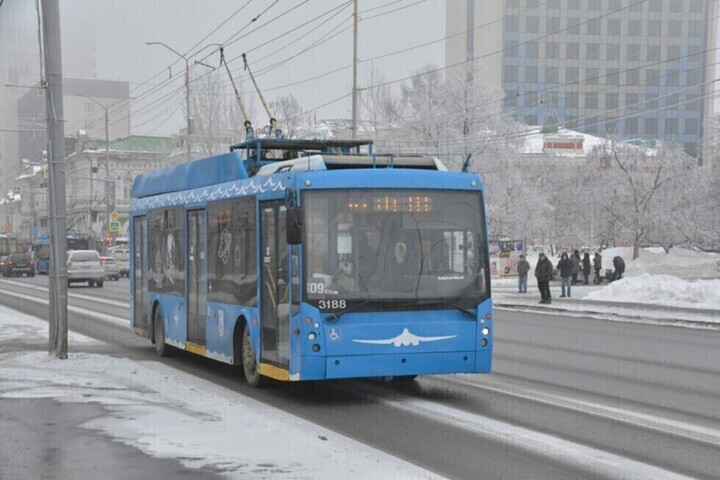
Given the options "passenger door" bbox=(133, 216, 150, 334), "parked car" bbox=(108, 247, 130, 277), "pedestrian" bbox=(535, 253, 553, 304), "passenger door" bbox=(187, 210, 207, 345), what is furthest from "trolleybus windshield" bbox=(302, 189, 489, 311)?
"parked car" bbox=(108, 247, 130, 277)

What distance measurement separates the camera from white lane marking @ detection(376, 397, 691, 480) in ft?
25.7

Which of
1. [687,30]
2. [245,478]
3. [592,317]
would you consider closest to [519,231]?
[592,317]

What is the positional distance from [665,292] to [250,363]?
70.6ft

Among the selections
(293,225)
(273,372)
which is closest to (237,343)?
(273,372)

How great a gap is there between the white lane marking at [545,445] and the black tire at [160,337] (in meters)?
6.21

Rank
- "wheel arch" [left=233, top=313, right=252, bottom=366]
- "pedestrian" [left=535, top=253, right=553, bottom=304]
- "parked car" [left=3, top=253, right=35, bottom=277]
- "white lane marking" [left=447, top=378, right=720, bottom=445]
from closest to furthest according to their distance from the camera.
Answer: "white lane marking" [left=447, top=378, right=720, bottom=445]
"wheel arch" [left=233, top=313, right=252, bottom=366]
"pedestrian" [left=535, top=253, right=553, bottom=304]
"parked car" [left=3, top=253, right=35, bottom=277]

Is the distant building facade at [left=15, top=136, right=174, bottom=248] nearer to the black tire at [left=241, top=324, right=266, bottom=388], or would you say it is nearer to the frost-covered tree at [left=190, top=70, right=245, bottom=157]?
the frost-covered tree at [left=190, top=70, right=245, bottom=157]

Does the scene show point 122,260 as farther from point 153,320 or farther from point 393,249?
point 393,249

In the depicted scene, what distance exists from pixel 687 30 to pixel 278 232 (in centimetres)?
10908

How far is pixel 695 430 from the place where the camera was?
9.81 m

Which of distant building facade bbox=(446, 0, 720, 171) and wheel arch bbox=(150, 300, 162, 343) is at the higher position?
distant building facade bbox=(446, 0, 720, 171)

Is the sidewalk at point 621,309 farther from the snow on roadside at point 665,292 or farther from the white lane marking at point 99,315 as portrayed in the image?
the white lane marking at point 99,315

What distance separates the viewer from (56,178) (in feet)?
49.7

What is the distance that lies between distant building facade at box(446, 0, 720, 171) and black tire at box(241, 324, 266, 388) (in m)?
101
